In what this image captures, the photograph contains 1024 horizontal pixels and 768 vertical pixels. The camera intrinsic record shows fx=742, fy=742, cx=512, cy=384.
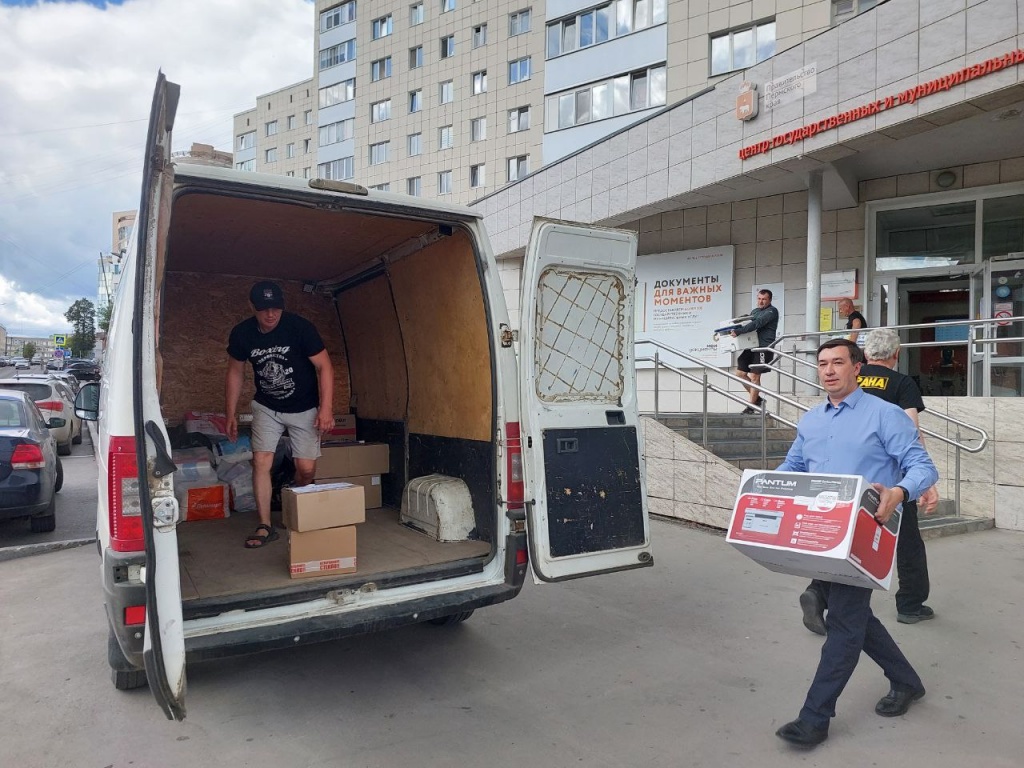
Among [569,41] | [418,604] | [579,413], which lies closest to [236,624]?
[418,604]

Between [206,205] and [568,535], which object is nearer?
[568,535]

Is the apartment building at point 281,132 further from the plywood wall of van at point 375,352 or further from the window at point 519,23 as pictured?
the plywood wall of van at point 375,352

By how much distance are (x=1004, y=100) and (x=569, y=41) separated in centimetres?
1767

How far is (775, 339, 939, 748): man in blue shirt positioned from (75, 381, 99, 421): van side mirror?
14.1 feet

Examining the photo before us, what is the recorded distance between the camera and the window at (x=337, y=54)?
37.6 meters

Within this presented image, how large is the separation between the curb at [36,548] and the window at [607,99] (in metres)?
18.4

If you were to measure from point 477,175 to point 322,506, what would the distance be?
1131 inches

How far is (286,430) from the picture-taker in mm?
5012

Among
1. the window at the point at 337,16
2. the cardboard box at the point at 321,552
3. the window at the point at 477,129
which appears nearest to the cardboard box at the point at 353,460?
the cardboard box at the point at 321,552

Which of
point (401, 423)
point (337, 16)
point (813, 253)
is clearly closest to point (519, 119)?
point (337, 16)

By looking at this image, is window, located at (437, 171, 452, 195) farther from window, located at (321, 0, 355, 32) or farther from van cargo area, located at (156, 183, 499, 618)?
van cargo area, located at (156, 183, 499, 618)

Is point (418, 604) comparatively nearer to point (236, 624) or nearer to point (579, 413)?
point (236, 624)

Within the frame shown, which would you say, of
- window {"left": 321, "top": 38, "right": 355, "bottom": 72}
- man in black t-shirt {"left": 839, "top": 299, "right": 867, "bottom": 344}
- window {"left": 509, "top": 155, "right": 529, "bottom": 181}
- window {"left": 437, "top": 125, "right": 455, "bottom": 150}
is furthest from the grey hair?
window {"left": 321, "top": 38, "right": 355, "bottom": 72}

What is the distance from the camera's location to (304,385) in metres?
4.98
